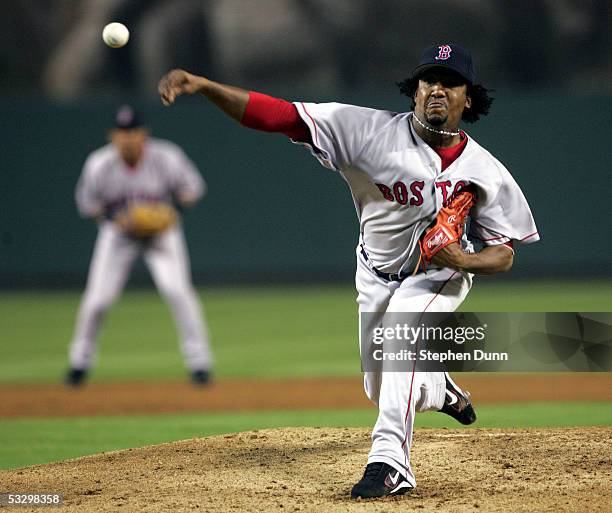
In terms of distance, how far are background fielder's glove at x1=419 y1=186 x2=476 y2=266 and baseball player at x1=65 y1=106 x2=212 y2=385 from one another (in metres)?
5.08

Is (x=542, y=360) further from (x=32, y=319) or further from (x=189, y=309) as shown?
(x=32, y=319)

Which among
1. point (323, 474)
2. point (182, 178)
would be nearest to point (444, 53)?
point (323, 474)

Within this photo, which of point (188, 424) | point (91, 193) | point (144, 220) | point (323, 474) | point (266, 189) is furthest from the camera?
point (266, 189)

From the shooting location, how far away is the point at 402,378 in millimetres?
4789

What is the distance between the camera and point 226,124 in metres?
18.1

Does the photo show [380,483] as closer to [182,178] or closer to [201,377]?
[201,377]

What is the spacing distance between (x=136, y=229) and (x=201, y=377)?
1426 mm

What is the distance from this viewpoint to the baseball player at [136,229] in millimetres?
9688

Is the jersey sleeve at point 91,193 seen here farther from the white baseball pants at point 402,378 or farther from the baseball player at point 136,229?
the white baseball pants at point 402,378

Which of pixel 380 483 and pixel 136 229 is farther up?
pixel 136 229

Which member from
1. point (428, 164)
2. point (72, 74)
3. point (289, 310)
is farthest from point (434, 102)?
point (72, 74)

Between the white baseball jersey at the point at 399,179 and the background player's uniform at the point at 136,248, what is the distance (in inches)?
189

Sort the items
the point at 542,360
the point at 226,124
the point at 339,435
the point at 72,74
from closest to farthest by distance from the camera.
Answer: the point at 542,360
the point at 339,435
the point at 226,124
the point at 72,74

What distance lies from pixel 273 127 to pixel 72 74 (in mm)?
18484
